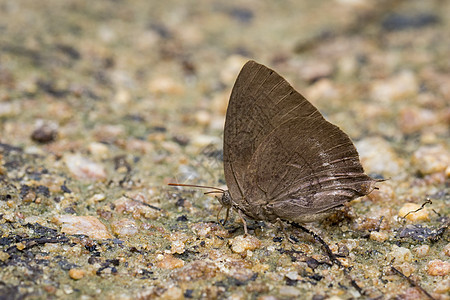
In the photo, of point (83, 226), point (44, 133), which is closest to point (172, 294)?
point (83, 226)

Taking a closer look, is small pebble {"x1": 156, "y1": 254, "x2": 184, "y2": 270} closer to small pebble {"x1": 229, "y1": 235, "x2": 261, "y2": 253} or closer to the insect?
small pebble {"x1": 229, "y1": 235, "x2": 261, "y2": 253}

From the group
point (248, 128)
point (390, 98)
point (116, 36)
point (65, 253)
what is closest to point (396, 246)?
point (248, 128)

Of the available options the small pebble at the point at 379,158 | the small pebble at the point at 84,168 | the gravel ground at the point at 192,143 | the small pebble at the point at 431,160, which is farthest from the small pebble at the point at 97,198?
the small pebble at the point at 431,160

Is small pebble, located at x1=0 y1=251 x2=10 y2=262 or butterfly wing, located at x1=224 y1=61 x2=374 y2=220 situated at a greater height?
butterfly wing, located at x1=224 y1=61 x2=374 y2=220

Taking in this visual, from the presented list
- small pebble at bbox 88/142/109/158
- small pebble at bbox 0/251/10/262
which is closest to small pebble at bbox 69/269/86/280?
small pebble at bbox 0/251/10/262

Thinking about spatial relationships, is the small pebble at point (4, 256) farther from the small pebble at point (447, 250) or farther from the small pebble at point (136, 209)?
the small pebble at point (447, 250)
